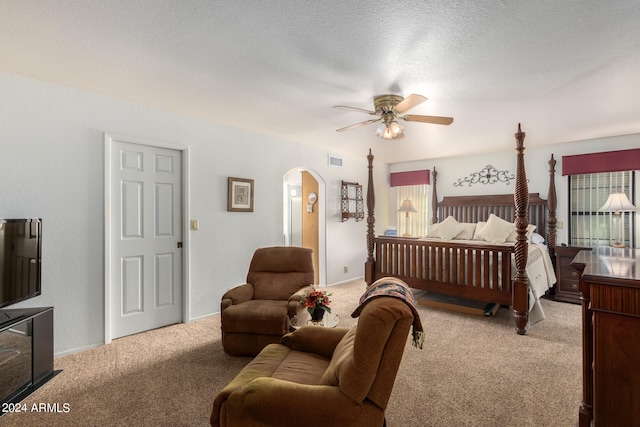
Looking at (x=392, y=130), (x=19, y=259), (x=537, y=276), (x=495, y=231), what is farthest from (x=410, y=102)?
(x=19, y=259)

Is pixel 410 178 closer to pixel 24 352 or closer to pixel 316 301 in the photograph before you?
pixel 316 301

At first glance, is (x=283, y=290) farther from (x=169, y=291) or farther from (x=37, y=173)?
(x=37, y=173)

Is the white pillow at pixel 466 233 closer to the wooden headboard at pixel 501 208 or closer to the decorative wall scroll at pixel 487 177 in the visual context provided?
the wooden headboard at pixel 501 208

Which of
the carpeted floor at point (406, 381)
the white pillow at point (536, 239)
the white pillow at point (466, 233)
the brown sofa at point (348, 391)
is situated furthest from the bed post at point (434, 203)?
the brown sofa at point (348, 391)

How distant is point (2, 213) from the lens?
7.89 feet

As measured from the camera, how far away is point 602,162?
14.4 feet

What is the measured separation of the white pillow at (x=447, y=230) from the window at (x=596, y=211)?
1657mm

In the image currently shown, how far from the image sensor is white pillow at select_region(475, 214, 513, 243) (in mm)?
4465

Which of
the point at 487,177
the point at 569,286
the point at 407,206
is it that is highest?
the point at 487,177

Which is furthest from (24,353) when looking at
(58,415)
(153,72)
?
(153,72)

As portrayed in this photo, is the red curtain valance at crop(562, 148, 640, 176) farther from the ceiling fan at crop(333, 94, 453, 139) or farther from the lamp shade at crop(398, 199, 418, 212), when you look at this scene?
the ceiling fan at crop(333, 94, 453, 139)

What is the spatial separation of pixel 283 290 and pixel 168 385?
125 centimetres

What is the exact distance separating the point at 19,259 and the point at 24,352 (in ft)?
2.12

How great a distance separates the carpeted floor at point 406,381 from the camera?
1886 millimetres
